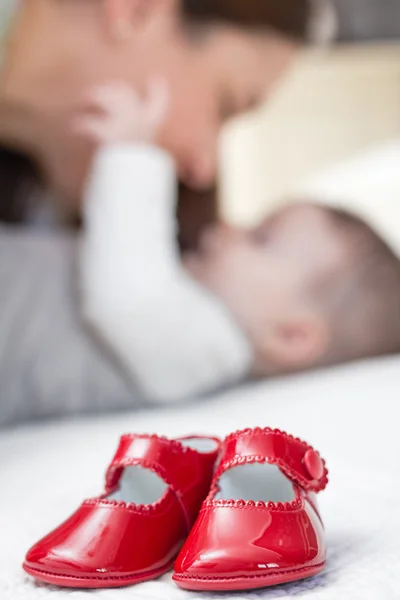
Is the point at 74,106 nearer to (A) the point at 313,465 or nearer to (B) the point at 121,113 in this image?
(B) the point at 121,113

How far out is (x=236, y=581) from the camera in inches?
17.8

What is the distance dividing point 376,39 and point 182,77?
428 millimetres

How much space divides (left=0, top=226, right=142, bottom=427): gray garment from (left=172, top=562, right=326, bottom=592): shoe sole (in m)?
0.64

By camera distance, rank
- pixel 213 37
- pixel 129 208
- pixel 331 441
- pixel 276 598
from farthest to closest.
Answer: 1. pixel 213 37
2. pixel 129 208
3. pixel 331 441
4. pixel 276 598

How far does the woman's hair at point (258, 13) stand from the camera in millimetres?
1234

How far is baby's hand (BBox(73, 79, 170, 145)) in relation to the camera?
1180 millimetres

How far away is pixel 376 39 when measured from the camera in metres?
1.34

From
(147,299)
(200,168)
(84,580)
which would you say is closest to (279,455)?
(84,580)

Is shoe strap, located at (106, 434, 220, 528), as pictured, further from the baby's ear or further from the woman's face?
the woman's face

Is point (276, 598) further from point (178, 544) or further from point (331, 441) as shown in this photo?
point (331, 441)

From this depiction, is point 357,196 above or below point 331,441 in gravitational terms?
above

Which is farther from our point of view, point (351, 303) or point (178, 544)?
point (351, 303)

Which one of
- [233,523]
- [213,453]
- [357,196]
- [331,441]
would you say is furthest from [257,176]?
[233,523]


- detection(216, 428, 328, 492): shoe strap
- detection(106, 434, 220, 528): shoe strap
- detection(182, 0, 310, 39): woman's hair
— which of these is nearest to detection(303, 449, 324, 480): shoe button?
detection(216, 428, 328, 492): shoe strap
